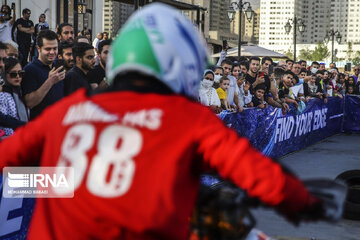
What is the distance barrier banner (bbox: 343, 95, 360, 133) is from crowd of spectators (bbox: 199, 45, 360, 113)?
3.13 m

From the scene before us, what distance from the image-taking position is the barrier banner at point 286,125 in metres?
11.3

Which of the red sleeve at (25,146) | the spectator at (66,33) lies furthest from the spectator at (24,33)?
the red sleeve at (25,146)

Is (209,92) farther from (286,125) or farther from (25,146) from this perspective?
(25,146)

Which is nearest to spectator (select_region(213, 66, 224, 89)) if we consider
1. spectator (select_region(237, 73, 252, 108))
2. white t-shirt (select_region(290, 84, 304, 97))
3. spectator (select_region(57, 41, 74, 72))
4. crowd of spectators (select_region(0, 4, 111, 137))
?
spectator (select_region(237, 73, 252, 108))

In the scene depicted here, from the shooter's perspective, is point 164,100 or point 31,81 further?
point 31,81

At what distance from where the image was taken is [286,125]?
560 inches

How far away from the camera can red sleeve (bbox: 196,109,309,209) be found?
1.66 metres

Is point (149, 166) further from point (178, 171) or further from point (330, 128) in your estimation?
point (330, 128)

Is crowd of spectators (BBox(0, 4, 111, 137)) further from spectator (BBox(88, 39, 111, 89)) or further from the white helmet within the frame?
the white helmet

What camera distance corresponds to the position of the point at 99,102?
1780mm

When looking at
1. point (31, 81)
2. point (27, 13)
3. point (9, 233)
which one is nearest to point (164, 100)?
point (9, 233)

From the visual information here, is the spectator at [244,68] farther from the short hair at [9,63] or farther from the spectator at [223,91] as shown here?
the short hair at [9,63]

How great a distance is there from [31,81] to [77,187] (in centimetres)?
491

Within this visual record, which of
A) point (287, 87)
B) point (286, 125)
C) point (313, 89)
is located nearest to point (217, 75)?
point (286, 125)
